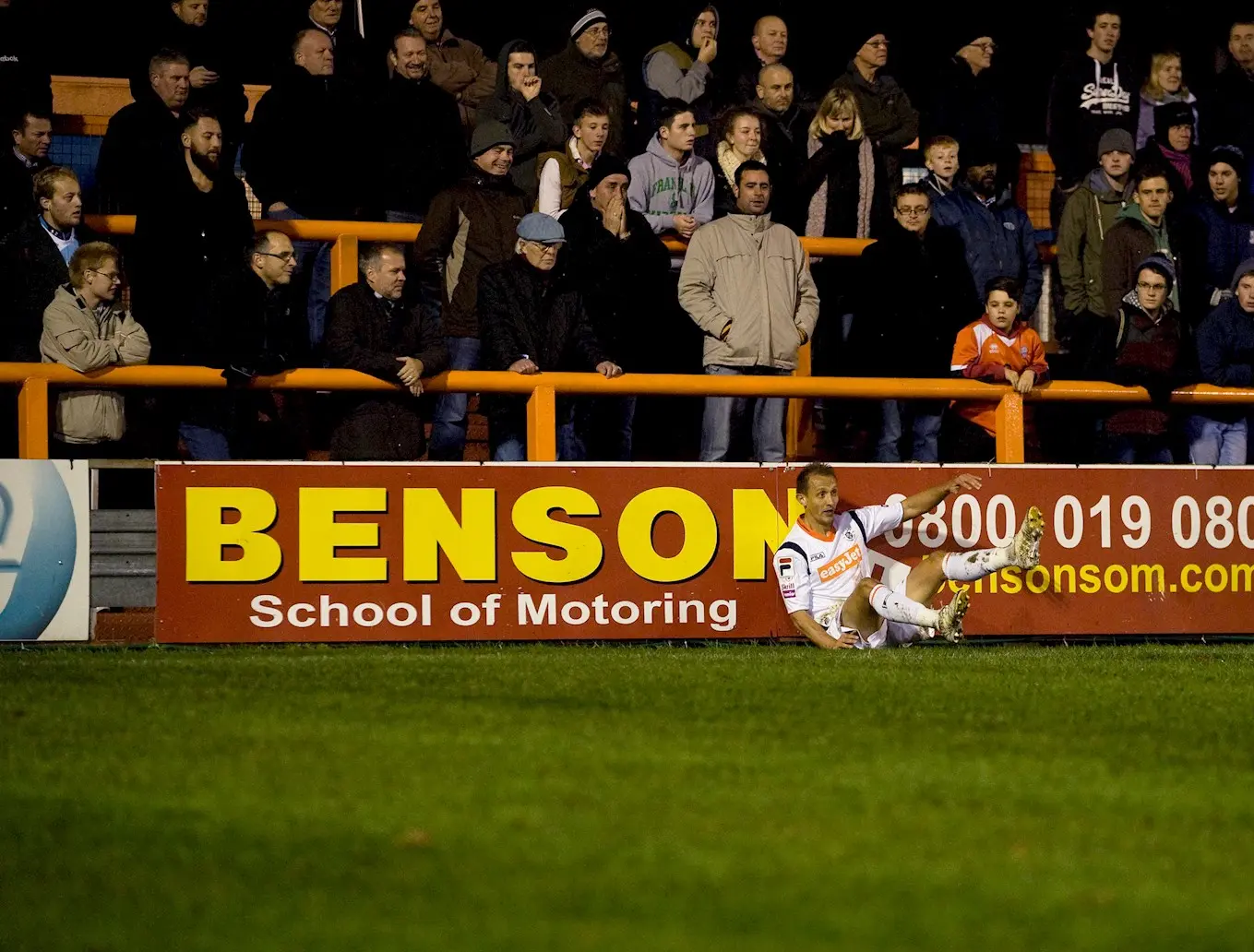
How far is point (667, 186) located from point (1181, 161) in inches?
173

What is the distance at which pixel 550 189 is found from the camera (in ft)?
44.1

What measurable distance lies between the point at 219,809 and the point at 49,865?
0.77 meters

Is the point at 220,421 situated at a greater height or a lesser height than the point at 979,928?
greater

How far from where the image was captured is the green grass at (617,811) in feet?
14.5

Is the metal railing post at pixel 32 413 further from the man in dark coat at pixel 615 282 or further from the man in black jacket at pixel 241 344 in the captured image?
the man in dark coat at pixel 615 282

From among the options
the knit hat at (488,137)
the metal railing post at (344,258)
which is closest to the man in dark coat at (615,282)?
the knit hat at (488,137)

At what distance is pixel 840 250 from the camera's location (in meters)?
13.9

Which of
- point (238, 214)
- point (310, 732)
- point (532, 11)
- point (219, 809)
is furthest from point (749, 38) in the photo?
point (219, 809)

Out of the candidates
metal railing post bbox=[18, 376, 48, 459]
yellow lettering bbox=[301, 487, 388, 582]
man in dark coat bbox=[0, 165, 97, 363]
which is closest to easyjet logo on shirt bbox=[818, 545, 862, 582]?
yellow lettering bbox=[301, 487, 388, 582]

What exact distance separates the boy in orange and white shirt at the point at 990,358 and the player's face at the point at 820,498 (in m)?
1.96

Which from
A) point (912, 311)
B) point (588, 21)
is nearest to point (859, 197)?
point (912, 311)

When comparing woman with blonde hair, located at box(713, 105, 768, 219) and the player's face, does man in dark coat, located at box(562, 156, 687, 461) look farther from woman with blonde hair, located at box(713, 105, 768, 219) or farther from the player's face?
the player's face

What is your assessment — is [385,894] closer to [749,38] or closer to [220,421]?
[220,421]

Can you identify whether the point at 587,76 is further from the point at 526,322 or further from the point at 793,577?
the point at 793,577
